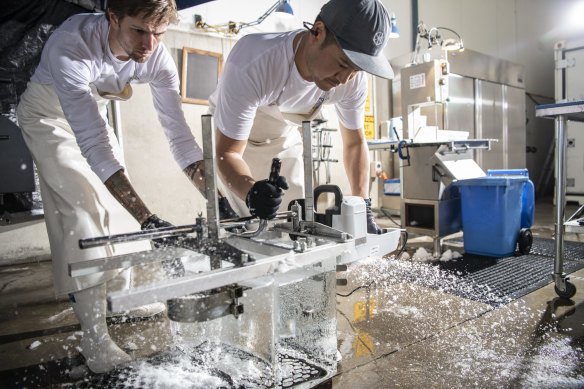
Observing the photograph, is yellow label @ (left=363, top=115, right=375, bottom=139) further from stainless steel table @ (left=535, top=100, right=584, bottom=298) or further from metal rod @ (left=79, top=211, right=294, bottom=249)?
metal rod @ (left=79, top=211, right=294, bottom=249)

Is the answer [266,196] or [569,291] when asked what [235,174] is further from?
[569,291]

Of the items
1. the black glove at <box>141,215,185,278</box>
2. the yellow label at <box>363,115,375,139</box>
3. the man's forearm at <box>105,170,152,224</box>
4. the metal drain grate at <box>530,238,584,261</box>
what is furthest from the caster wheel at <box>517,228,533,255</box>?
the yellow label at <box>363,115,375,139</box>

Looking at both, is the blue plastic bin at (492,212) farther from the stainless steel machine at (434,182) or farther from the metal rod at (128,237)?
the metal rod at (128,237)

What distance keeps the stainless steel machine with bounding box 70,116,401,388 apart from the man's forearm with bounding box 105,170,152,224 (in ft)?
0.69

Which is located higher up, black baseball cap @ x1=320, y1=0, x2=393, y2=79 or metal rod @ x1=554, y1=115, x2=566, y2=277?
black baseball cap @ x1=320, y1=0, x2=393, y2=79

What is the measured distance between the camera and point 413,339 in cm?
157

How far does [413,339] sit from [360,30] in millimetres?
1138

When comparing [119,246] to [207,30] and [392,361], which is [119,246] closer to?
[392,361]

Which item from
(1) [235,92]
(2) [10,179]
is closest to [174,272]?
(1) [235,92]

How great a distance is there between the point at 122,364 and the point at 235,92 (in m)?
1.01

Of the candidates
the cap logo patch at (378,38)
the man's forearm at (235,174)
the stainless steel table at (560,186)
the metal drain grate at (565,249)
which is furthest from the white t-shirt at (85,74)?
the metal drain grate at (565,249)

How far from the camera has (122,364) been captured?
1392 mm

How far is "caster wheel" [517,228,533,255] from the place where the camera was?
110 inches

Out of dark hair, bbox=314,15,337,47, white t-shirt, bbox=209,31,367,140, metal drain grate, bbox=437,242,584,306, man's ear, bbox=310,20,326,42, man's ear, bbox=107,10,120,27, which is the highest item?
man's ear, bbox=107,10,120,27
